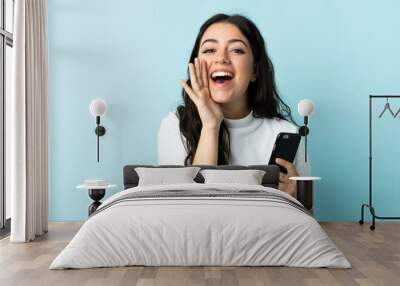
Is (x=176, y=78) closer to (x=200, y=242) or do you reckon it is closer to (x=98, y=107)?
(x=98, y=107)

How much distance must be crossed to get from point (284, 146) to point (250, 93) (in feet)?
2.26

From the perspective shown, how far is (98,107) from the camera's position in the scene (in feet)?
21.4

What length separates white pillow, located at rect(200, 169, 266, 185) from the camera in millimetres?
5570

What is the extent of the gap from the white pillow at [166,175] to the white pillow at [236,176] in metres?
0.18

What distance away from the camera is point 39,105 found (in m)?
5.91

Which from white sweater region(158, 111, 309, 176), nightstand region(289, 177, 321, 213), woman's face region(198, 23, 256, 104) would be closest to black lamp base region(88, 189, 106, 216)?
white sweater region(158, 111, 309, 176)

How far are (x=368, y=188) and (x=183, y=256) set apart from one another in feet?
11.4

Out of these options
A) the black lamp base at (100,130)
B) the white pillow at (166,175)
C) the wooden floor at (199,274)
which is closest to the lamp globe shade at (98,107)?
the black lamp base at (100,130)

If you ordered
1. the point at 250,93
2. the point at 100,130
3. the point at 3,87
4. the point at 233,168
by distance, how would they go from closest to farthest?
1. the point at 233,168
2. the point at 3,87
3. the point at 250,93
4. the point at 100,130

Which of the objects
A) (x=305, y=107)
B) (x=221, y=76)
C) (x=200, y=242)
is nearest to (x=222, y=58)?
(x=221, y=76)

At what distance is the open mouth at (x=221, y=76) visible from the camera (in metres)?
6.35

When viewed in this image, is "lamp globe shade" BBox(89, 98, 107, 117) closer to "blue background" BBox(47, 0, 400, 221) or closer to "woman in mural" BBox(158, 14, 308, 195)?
"blue background" BBox(47, 0, 400, 221)

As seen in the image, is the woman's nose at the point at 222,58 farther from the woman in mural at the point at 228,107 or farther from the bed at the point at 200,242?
the bed at the point at 200,242

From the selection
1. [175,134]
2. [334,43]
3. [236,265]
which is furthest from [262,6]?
[236,265]
